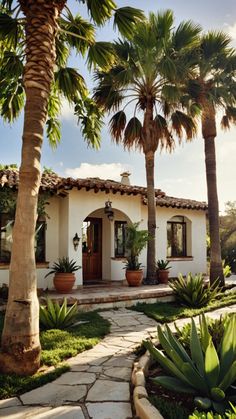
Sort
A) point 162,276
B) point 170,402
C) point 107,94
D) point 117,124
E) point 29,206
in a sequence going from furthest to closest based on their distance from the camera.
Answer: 1. point 162,276
2. point 117,124
3. point 107,94
4. point 29,206
5. point 170,402

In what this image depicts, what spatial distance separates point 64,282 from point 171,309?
3484 mm

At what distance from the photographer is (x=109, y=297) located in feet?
32.7

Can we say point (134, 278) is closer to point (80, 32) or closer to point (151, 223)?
point (151, 223)

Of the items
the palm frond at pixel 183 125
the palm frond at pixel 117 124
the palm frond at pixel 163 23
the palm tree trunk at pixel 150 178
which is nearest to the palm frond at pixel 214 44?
the palm frond at pixel 163 23

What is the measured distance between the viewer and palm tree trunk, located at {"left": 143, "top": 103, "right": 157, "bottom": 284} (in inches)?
503

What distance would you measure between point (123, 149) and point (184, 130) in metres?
2.40

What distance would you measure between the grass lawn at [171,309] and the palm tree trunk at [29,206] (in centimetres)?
433

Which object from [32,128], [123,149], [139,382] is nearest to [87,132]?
[123,149]

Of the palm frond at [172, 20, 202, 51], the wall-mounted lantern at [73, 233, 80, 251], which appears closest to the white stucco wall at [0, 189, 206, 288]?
the wall-mounted lantern at [73, 233, 80, 251]

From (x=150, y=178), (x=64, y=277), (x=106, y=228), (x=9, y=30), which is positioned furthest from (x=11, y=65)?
(x=106, y=228)

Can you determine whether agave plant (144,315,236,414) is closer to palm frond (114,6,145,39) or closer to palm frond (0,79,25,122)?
palm frond (114,6,145,39)

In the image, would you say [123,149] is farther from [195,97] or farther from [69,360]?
[69,360]

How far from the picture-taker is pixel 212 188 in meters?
12.6

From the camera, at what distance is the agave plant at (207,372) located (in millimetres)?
3402
